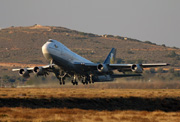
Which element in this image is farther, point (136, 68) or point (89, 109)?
point (136, 68)

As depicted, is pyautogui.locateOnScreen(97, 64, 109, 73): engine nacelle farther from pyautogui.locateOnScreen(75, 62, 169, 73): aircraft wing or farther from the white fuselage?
the white fuselage

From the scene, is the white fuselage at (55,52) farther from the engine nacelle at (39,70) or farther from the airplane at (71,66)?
the engine nacelle at (39,70)

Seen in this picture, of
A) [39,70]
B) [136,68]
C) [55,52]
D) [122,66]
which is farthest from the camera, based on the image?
[39,70]

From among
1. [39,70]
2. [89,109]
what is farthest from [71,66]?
[89,109]

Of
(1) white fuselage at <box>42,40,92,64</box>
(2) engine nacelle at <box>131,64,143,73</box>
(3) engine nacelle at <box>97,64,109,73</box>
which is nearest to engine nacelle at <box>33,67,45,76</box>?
(1) white fuselage at <box>42,40,92,64</box>

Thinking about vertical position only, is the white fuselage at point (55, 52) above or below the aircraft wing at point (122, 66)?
above

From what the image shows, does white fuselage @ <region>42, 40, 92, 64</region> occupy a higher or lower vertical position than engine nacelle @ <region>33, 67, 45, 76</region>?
higher

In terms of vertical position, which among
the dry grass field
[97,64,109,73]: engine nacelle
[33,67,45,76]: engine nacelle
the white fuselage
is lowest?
the dry grass field

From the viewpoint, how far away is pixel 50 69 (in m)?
68.1

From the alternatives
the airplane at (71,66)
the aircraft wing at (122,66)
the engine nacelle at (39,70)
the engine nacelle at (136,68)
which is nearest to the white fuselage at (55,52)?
the airplane at (71,66)

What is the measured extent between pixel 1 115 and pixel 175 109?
27649 millimetres

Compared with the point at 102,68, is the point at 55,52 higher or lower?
higher

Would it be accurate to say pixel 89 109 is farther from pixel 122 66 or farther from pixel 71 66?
pixel 122 66

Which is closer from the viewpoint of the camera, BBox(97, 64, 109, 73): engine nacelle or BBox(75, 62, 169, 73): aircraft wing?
BBox(75, 62, 169, 73): aircraft wing
